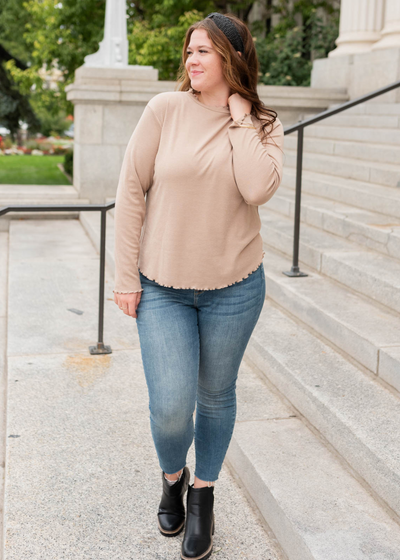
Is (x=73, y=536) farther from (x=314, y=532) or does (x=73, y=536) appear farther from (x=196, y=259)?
(x=196, y=259)

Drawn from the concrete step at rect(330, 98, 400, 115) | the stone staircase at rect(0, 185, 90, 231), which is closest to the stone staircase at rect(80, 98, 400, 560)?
the concrete step at rect(330, 98, 400, 115)

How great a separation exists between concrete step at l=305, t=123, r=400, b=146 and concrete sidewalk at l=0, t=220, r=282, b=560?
3.51 meters

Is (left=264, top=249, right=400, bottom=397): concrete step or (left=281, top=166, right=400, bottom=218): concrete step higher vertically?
(left=281, top=166, right=400, bottom=218): concrete step

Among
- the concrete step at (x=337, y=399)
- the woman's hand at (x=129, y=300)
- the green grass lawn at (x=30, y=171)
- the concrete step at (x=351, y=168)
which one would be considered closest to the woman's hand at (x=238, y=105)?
the woman's hand at (x=129, y=300)

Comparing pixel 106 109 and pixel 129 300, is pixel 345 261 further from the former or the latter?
pixel 106 109

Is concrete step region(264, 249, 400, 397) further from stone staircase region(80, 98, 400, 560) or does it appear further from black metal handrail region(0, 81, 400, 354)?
black metal handrail region(0, 81, 400, 354)

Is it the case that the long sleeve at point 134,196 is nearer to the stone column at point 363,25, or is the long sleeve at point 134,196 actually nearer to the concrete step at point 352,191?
the concrete step at point 352,191

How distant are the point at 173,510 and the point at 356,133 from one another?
586 centimetres

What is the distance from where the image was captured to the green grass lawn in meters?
11.4

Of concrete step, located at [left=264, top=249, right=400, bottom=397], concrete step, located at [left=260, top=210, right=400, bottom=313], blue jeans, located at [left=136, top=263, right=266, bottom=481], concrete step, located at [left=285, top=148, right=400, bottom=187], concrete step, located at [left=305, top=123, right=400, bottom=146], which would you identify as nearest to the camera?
blue jeans, located at [left=136, top=263, right=266, bottom=481]

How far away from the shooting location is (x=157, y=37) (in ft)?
44.2

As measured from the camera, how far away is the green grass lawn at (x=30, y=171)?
11.4 m

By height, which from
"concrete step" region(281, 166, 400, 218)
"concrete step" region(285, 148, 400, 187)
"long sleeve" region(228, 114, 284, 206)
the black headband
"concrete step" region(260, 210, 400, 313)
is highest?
the black headband

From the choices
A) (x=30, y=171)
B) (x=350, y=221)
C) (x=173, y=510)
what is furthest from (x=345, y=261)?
(x=30, y=171)
